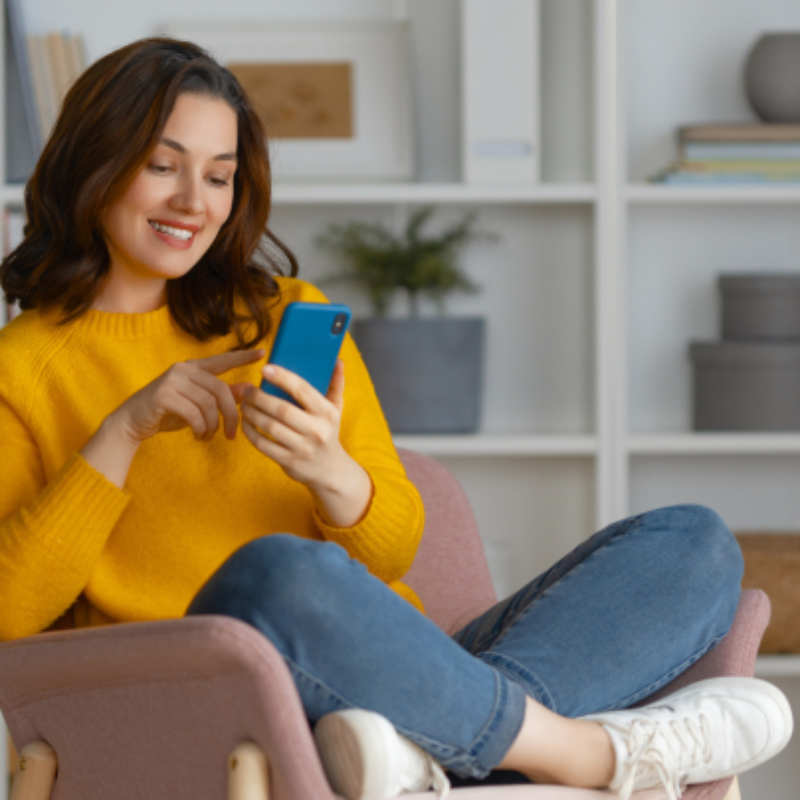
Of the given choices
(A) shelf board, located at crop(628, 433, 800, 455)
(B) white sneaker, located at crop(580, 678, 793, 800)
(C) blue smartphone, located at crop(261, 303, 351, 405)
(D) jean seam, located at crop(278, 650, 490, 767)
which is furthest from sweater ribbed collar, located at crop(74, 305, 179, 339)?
(A) shelf board, located at crop(628, 433, 800, 455)

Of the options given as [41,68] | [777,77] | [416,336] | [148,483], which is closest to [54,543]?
[148,483]

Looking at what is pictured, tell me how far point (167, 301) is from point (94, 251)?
0.11 m

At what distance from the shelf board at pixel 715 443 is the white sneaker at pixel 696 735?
112 cm

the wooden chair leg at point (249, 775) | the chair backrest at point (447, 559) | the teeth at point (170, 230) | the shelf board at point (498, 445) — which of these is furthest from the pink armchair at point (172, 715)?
the shelf board at point (498, 445)

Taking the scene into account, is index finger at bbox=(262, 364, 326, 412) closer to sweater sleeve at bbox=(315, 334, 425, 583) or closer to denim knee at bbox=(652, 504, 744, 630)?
sweater sleeve at bbox=(315, 334, 425, 583)

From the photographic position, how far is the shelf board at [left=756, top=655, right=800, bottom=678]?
2074 mm

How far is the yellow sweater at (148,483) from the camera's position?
1.20 meters

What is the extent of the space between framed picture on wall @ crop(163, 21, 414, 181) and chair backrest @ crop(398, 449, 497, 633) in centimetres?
89

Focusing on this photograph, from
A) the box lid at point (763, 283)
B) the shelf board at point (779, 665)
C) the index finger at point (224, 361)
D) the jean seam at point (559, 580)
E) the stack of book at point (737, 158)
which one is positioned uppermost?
the stack of book at point (737, 158)

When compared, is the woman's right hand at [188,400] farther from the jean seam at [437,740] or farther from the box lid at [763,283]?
the box lid at [763,283]

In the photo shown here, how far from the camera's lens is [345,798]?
90 centimetres

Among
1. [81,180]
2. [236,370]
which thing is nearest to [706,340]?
[236,370]

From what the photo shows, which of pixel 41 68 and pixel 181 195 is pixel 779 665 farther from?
pixel 41 68

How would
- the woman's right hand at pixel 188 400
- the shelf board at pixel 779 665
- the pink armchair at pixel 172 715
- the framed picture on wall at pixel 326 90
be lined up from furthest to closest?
the framed picture on wall at pixel 326 90, the shelf board at pixel 779 665, the woman's right hand at pixel 188 400, the pink armchair at pixel 172 715
